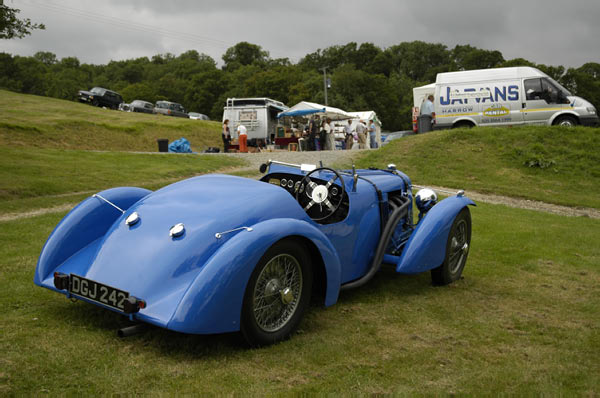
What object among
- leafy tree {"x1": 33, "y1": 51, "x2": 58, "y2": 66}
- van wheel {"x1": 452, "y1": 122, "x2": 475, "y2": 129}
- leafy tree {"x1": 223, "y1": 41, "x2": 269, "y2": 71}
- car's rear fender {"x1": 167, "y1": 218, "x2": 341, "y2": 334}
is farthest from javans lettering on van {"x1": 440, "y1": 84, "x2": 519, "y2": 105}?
leafy tree {"x1": 33, "y1": 51, "x2": 58, "y2": 66}

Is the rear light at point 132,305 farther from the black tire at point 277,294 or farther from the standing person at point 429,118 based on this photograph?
the standing person at point 429,118

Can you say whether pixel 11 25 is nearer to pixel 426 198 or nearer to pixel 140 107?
pixel 426 198

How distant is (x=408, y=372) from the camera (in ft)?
10.8

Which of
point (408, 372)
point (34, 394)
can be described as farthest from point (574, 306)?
point (34, 394)

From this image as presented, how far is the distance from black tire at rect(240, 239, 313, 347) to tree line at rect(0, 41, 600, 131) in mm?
61876

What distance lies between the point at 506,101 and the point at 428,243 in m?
15.9

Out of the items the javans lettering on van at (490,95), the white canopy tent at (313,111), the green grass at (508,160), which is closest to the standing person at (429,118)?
the javans lettering on van at (490,95)

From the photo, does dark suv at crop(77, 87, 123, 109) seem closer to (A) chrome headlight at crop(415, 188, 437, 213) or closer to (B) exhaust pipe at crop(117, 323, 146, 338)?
(A) chrome headlight at crop(415, 188, 437, 213)

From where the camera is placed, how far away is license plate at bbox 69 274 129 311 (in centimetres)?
331

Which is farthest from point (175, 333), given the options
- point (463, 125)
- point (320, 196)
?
point (463, 125)

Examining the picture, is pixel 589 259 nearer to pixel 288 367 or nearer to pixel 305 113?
pixel 288 367

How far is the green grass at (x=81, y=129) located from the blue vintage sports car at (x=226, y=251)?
1923 centimetres

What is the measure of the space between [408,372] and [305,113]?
23.7 metres

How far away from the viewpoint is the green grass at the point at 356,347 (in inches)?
118
